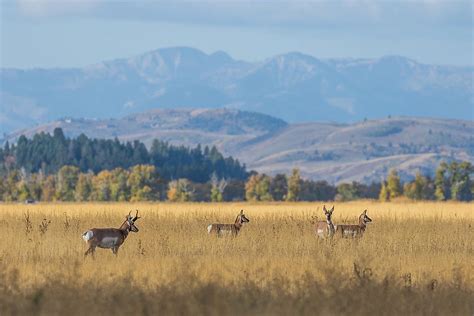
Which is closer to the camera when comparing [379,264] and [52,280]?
[52,280]

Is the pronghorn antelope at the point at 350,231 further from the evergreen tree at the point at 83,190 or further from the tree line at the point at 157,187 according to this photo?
the evergreen tree at the point at 83,190

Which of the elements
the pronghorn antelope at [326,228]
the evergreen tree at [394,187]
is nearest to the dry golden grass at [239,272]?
the pronghorn antelope at [326,228]

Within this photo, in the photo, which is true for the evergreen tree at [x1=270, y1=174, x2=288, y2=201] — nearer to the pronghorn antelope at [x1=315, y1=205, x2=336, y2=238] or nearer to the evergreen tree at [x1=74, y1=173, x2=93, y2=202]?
the evergreen tree at [x1=74, y1=173, x2=93, y2=202]

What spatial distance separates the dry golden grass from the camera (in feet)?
52.9

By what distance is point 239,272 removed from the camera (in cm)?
1997

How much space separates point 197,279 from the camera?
17.8 m

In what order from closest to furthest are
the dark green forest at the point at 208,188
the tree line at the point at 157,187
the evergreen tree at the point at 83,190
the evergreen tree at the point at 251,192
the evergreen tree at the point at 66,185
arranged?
1. the tree line at the point at 157,187
2. the dark green forest at the point at 208,188
3. the evergreen tree at the point at 83,190
4. the evergreen tree at the point at 66,185
5. the evergreen tree at the point at 251,192

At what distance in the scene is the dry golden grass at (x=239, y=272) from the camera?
634 inches

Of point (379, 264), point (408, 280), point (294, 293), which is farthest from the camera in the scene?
point (379, 264)

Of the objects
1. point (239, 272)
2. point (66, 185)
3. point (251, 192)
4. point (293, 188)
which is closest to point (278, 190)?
point (251, 192)

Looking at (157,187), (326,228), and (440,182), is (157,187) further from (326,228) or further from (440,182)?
(326,228)

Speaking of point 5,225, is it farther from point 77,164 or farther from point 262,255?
point 77,164

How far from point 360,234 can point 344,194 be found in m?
104

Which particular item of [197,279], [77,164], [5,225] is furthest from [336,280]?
[77,164]
